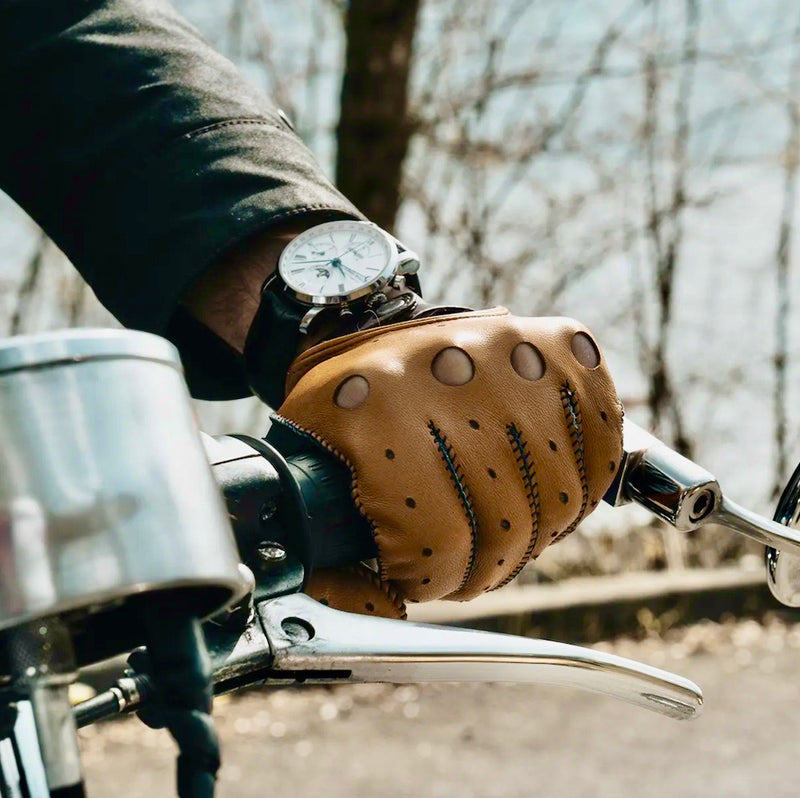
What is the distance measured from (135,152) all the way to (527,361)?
41 cm

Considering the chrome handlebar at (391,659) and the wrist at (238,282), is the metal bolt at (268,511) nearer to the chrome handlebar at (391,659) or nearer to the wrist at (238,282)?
the chrome handlebar at (391,659)

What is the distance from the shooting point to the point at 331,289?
92 cm

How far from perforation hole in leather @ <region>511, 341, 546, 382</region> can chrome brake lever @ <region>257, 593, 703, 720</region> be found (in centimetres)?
18

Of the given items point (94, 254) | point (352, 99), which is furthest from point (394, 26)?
point (94, 254)

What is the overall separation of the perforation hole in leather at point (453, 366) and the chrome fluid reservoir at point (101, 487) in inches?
10.5

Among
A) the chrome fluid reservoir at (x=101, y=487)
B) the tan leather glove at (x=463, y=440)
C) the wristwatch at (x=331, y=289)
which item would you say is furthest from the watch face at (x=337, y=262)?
the chrome fluid reservoir at (x=101, y=487)

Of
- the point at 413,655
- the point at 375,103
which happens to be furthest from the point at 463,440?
the point at 375,103

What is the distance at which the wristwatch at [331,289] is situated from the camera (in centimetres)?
92

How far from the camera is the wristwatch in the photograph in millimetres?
918

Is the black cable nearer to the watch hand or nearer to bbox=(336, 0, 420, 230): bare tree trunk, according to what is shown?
the watch hand

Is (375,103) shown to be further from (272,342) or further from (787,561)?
(787,561)

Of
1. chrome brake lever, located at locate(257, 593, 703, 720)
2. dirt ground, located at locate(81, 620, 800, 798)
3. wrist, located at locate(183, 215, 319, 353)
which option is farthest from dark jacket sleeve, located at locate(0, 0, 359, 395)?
dirt ground, located at locate(81, 620, 800, 798)

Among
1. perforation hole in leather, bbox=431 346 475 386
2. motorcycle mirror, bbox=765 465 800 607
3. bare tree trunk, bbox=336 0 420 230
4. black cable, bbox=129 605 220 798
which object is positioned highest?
perforation hole in leather, bbox=431 346 475 386

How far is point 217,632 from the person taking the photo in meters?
0.64
